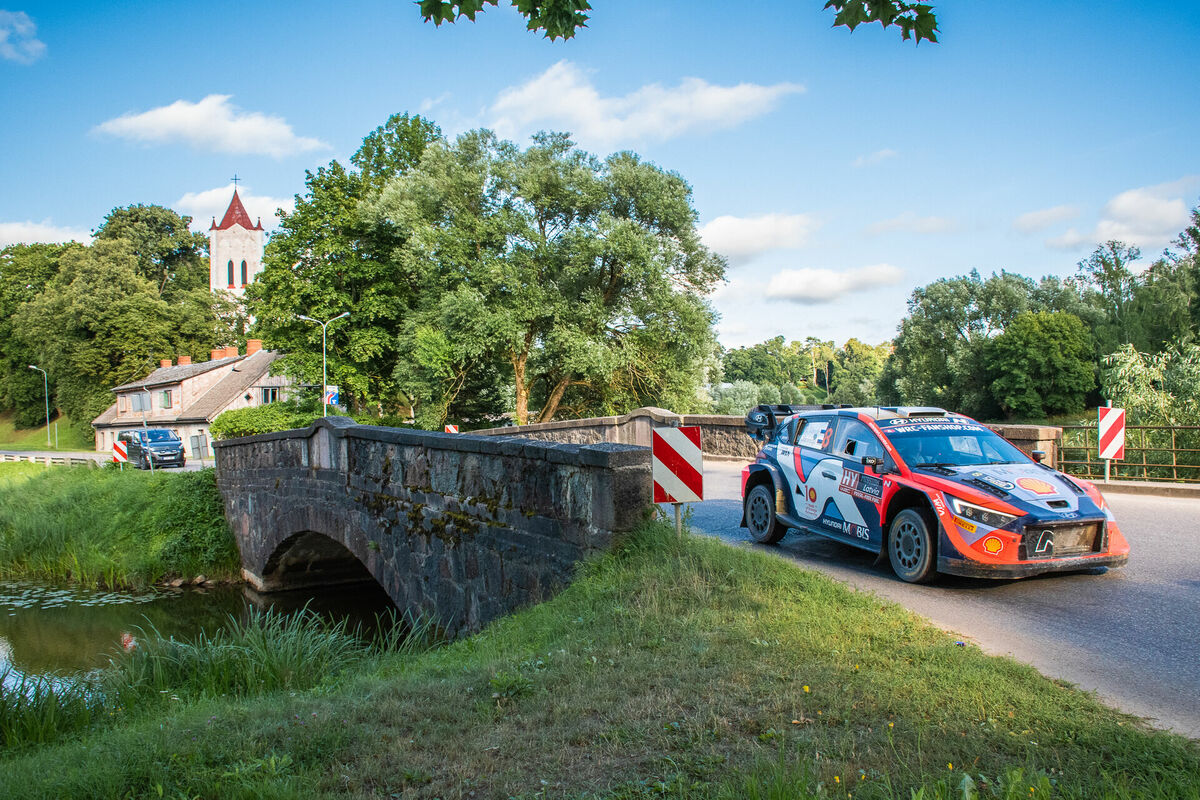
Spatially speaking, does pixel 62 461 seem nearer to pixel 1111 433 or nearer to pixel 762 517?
pixel 762 517

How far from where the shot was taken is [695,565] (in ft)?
20.4

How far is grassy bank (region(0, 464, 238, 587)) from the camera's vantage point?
18.8 meters

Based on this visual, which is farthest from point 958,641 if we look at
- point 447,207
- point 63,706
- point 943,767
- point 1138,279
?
point 1138,279

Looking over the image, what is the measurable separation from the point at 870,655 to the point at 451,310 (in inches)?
1061

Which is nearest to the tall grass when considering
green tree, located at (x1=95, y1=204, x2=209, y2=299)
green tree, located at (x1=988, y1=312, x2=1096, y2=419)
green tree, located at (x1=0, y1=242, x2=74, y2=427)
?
green tree, located at (x1=988, y1=312, x2=1096, y2=419)

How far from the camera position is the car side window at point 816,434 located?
26.7 ft

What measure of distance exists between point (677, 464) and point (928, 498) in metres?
2.04

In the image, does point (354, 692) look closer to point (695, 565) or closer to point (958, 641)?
point (695, 565)

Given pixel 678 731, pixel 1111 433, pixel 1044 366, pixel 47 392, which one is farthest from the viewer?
pixel 47 392

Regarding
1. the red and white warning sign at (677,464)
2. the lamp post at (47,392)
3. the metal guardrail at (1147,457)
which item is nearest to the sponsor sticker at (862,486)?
the red and white warning sign at (677,464)

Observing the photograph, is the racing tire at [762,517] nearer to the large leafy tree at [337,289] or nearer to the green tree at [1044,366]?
the large leafy tree at [337,289]

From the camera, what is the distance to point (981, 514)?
6297mm

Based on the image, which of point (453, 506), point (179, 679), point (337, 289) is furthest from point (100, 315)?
point (179, 679)

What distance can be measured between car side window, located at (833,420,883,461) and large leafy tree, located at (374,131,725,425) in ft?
72.2
